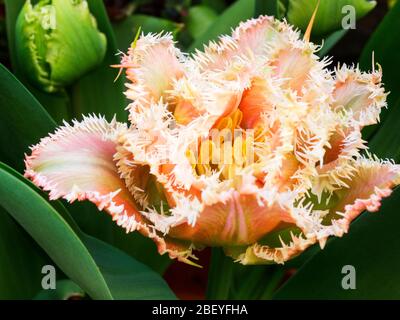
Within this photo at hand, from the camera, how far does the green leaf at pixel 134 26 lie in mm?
696

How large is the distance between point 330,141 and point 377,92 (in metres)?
0.04

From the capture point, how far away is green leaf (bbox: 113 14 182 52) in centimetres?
70

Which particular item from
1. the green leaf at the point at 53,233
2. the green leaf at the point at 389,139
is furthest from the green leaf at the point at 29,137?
the green leaf at the point at 389,139

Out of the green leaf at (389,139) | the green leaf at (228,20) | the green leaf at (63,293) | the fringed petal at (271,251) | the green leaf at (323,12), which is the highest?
the green leaf at (228,20)

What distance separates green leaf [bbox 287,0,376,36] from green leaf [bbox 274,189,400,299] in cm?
15

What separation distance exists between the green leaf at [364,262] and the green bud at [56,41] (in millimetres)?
226

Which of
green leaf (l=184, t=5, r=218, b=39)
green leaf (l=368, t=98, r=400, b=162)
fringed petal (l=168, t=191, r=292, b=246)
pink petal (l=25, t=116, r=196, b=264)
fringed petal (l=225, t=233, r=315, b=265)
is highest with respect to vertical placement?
green leaf (l=184, t=5, r=218, b=39)

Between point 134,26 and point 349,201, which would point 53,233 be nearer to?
point 349,201

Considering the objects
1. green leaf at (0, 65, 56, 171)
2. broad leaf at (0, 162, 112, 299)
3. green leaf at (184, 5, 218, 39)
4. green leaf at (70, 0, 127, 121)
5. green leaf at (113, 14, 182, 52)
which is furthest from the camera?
green leaf at (184, 5, 218, 39)

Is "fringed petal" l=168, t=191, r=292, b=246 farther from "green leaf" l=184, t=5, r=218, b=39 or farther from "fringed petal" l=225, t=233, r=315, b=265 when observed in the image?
"green leaf" l=184, t=5, r=218, b=39

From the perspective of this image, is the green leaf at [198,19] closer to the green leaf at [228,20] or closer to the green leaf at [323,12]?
the green leaf at [228,20]

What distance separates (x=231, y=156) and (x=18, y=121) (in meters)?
0.18

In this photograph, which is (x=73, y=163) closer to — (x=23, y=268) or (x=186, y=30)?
(x=23, y=268)

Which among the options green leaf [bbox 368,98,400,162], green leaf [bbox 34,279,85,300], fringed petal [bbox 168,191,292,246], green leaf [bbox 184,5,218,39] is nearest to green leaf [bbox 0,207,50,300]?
green leaf [bbox 34,279,85,300]
